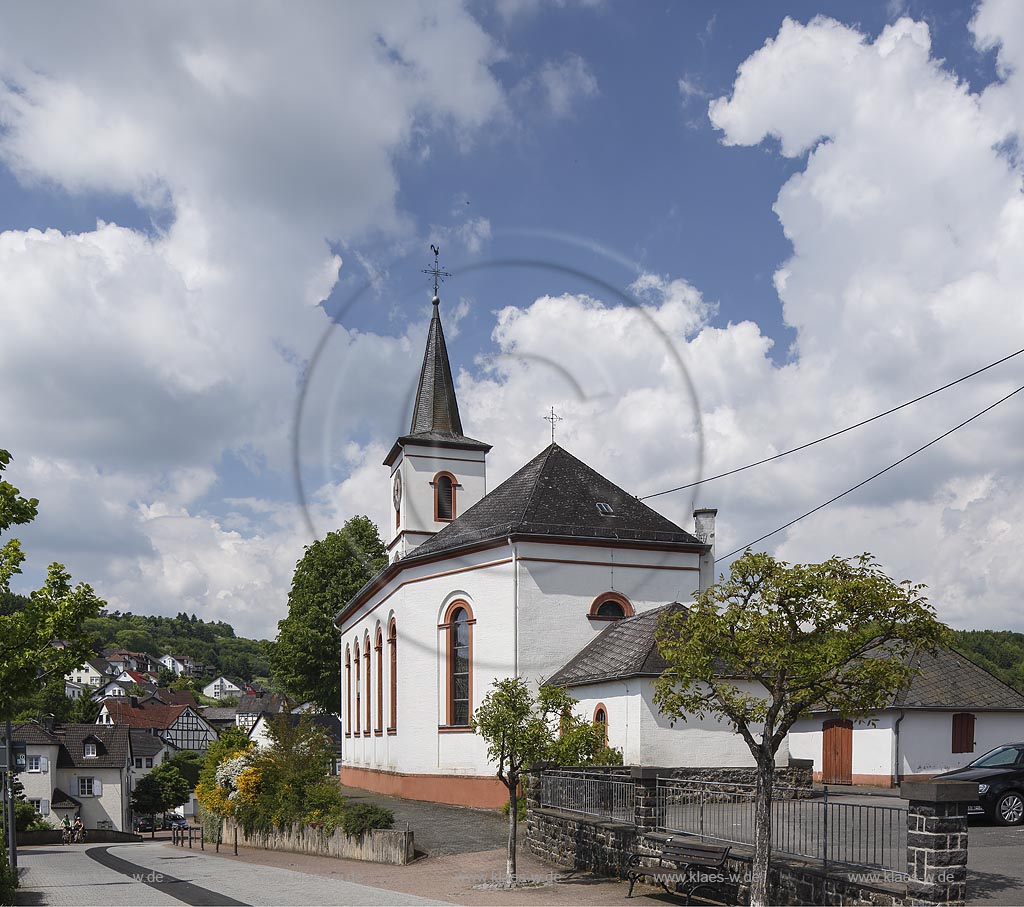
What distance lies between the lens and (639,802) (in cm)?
1661

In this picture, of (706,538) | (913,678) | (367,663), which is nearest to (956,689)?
(913,678)

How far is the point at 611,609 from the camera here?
3039 cm

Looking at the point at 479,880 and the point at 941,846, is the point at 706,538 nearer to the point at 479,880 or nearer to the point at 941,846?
the point at 479,880

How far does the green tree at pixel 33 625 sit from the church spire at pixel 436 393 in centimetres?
2321

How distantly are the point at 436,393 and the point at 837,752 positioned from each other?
22.2 m

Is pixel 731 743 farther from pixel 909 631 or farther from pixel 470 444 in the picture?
pixel 470 444

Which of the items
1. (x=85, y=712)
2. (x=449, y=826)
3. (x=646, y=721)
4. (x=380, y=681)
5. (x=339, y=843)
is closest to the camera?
(x=339, y=843)

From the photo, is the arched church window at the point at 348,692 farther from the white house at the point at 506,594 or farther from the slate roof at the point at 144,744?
the slate roof at the point at 144,744

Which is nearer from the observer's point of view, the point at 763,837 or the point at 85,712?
the point at 763,837

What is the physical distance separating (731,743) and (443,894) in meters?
11.1

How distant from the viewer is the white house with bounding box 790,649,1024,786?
26.5 metres

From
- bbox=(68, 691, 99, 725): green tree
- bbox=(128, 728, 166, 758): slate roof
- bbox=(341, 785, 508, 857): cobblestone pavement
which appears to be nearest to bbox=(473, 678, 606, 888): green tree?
bbox=(341, 785, 508, 857): cobblestone pavement

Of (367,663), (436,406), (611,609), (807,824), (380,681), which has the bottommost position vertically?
(380,681)

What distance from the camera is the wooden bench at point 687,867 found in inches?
532
